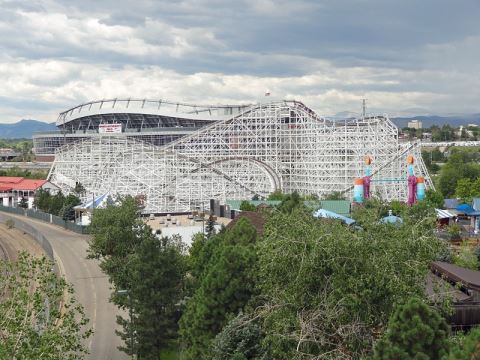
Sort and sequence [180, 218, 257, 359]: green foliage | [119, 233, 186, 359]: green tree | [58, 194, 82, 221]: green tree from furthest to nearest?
1. [58, 194, 82, 221]: green tree
2. [119, 233, 186, 359]: green tree
3. [180, 218, 257, 359]: green foliage

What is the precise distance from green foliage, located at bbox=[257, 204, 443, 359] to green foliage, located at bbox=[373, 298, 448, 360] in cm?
154

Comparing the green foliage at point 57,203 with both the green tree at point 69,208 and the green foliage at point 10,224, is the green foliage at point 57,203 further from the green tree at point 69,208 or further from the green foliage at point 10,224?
the green foliage at point 10,224

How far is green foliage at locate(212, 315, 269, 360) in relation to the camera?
15.3 metres

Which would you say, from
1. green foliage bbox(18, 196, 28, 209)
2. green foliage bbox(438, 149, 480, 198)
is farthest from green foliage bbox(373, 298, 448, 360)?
green foliage bbox(18, 196, 28, 209)

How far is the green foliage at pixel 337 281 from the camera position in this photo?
13.5 metres

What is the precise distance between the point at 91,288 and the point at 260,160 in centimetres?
3210

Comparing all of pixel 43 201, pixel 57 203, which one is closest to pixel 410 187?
pixel 57 203

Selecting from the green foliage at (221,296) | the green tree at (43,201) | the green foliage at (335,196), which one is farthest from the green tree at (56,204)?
the green foliage at (221,296)

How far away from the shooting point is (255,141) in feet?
208

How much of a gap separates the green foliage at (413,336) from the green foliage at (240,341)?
447cm

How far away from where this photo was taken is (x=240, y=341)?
50.8ft

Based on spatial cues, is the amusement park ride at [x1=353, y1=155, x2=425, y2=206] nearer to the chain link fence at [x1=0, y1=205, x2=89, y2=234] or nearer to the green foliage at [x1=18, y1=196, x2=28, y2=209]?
the chain link fence at [x1=0, y1=205, x2=89, y2=234]

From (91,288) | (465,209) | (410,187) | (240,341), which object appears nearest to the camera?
(240,341)

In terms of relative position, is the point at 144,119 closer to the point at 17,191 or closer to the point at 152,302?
the point at 17,191
